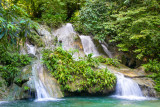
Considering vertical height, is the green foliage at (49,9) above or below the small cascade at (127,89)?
above

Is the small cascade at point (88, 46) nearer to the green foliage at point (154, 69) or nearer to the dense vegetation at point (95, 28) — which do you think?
the dense vegetation at point (95, 28)

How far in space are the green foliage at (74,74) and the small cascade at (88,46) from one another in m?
4.41

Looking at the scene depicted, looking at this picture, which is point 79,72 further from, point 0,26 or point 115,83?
point 0,26

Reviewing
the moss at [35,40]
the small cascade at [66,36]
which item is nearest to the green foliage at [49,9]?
the small cascade at [66,36]

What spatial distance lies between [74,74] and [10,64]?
3.27 meters

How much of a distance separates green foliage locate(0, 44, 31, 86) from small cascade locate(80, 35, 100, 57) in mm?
5813

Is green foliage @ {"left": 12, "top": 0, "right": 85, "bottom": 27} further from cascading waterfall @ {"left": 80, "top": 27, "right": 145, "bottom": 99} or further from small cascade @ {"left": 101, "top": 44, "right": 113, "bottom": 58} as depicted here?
cascading waterfall @ {"left": 80, "top": 27, "right": 145, "bottom": 99}

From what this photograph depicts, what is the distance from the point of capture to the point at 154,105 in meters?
5.94

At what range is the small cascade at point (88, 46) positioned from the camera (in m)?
12.8

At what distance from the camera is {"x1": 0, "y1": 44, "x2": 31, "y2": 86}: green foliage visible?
7188 mm

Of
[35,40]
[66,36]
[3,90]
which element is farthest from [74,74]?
[66,36]

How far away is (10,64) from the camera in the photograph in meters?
7.54

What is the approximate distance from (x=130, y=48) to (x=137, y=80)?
399cm

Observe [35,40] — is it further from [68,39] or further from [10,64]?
[10,64]
